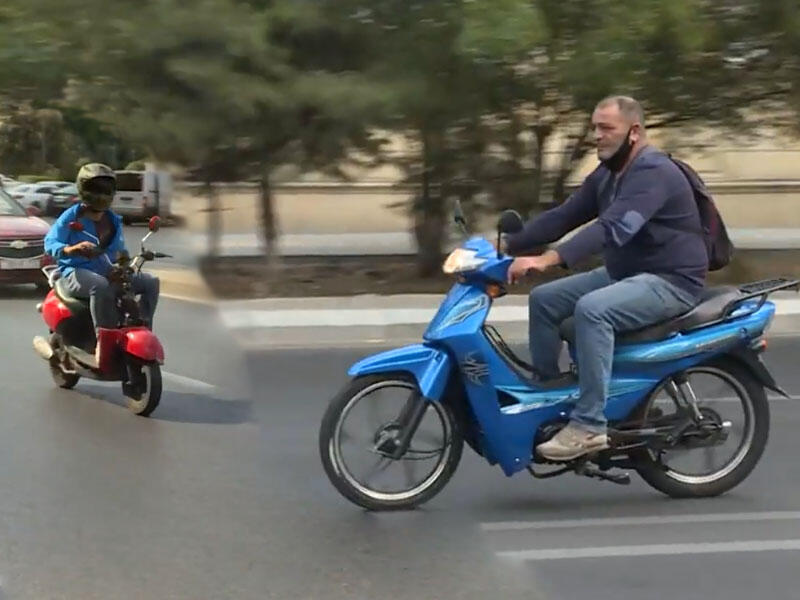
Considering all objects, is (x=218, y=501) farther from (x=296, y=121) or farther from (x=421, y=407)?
(x=296, y=121)

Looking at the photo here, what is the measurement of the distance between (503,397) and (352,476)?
73 centimetres

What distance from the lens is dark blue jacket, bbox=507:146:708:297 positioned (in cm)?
511

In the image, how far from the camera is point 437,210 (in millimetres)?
14211

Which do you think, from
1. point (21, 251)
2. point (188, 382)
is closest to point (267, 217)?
point (21, 251)

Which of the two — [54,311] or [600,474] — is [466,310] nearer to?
[600,474]

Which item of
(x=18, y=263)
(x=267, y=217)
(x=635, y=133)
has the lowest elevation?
(x=18, y=263)

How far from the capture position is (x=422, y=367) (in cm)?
520

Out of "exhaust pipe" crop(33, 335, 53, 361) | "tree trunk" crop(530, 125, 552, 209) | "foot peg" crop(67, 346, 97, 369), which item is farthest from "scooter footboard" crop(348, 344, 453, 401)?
"tree trunk" crop(530, 125, 552, 209)

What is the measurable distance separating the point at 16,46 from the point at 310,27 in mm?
2896

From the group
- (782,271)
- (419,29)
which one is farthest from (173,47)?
(782,271)

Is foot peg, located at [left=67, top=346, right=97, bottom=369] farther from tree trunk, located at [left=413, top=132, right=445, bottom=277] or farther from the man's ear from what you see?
tree trunk, located at [left=413, top=132, right=445, bottom=277]

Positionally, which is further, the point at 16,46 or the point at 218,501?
the point at 16,46

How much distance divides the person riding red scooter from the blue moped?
2.60 metres

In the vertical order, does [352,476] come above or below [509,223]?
below
